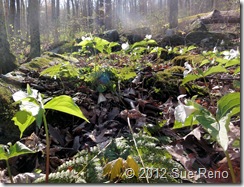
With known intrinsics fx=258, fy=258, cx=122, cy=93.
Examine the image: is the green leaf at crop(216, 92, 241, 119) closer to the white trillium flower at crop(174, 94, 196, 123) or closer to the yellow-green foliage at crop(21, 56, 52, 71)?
the white trillium flower at crop(174, 94, 196, 123)

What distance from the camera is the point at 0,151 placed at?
78 centimetres

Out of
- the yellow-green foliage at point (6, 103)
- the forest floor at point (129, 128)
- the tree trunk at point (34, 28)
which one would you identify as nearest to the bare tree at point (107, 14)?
the tree trunk at point (34, 28)

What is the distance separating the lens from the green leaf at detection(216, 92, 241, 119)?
2.23ft

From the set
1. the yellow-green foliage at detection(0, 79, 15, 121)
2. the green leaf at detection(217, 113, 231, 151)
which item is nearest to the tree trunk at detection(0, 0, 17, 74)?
the yellow-green foliage at detection(0, 79, 15, 121)

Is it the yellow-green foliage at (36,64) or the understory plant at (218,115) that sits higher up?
the understory plant at (218,115)

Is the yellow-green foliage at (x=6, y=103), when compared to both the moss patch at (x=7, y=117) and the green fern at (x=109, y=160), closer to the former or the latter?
the moss patch at (x=7, y=117)

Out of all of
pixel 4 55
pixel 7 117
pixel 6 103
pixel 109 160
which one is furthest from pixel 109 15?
pixel 109 160

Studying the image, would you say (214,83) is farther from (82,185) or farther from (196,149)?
(82,185)

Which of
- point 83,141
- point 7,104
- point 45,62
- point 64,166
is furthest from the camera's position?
point 45,62

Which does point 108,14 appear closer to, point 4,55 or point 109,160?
point 4,55

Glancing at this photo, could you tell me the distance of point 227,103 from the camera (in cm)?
68

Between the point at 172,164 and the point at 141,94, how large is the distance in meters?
0.89

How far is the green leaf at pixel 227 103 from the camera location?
680mm

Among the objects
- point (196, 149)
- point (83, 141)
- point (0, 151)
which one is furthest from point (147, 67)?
point (0, 151)
